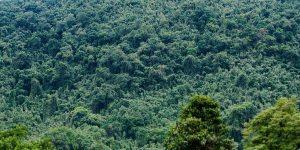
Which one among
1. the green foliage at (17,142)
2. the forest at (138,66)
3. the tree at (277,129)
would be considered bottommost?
the forest at (138,66)

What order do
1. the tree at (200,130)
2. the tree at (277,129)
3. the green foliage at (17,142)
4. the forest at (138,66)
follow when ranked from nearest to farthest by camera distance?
the tree at (200,130)
the tree at (277,129)
the green foliage at (17,142)
the forest at (138,66)

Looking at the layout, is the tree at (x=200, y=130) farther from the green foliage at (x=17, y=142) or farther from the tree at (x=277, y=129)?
the green foliage at (x=17, y=142)

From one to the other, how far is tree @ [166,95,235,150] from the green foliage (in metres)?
6.65

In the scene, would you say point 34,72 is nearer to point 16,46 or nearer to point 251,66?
point 16,46

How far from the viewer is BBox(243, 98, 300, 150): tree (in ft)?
52.9

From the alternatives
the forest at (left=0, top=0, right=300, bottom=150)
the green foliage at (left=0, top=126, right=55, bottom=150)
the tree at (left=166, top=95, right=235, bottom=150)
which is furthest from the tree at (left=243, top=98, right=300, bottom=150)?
the forest at (left=0, top=0, right=300, bottom=150)

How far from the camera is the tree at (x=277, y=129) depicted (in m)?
16.1

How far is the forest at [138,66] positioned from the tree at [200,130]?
31.4m

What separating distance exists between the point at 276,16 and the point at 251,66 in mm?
11813

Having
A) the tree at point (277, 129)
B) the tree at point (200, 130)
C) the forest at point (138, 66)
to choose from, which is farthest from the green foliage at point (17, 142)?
the forest at point (138, 66)

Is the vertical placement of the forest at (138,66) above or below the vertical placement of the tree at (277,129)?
below

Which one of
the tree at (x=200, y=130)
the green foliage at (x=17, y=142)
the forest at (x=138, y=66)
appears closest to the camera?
the tree at (x=200, y=130)

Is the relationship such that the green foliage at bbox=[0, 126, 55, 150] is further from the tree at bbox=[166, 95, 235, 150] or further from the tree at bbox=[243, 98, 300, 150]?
the tree at bbox=[243, 98, 300, 150]

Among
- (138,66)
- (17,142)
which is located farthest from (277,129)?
(138,66)
